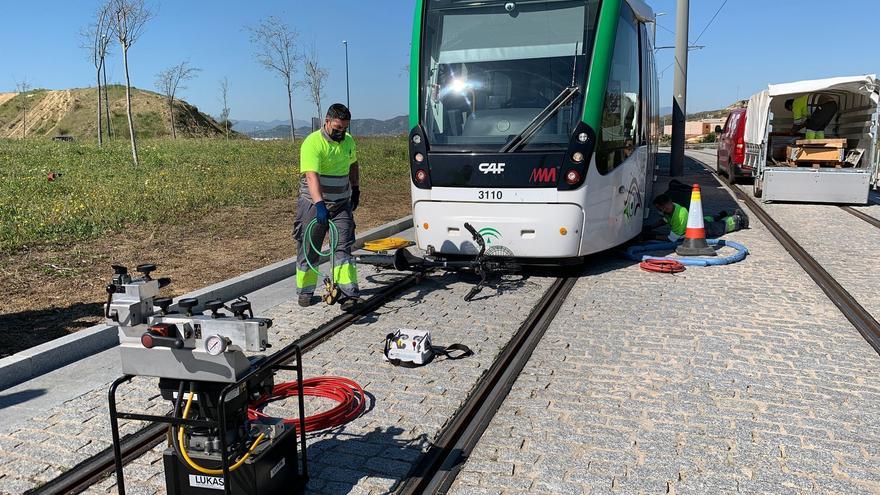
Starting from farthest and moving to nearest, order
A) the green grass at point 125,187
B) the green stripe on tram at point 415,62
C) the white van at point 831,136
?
the white van at point 831,136
the green grass at point 125,187
the green stripe on tram at point 415,62

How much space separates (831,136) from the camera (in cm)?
1559

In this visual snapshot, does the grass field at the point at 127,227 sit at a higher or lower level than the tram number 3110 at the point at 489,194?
lower

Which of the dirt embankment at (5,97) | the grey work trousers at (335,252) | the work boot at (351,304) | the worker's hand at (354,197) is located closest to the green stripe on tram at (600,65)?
the worker's hand at (354,197)

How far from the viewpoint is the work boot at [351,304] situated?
6328mm

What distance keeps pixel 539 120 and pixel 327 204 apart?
249 cm

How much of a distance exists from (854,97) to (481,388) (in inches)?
559

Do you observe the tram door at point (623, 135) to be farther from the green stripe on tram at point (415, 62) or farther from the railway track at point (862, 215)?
the railway track at point (862, 215)

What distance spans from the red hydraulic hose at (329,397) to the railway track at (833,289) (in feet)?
13.1

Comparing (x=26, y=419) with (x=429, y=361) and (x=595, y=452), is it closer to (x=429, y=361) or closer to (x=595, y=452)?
(x=429, y=361)

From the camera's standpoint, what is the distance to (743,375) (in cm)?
463

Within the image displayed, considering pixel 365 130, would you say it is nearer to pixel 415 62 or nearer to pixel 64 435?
pixel 415 62

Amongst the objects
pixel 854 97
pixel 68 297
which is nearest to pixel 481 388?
pixel 68 297

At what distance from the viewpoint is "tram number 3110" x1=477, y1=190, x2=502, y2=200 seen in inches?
286

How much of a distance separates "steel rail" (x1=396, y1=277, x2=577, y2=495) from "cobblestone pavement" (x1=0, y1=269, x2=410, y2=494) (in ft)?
5.97
